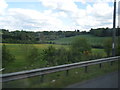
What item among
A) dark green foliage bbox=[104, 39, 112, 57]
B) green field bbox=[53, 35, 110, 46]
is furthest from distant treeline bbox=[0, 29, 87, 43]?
dark green foliage bbox=[104, 39, 112, 57]

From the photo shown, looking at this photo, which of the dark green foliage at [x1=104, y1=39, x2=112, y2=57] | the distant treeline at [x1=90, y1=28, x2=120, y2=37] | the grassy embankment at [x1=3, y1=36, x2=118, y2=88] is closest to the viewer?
the grassy embankment at [x1=3, y1=36, x2=118, y2=88]

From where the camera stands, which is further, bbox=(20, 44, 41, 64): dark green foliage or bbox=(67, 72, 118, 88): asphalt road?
bbox=(20, 44, 41, 64): dark green foliage

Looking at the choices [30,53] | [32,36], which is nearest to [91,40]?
[32,36]

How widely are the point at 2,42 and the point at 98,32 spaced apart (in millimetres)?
7705

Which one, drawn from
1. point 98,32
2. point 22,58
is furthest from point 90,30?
point 22,58

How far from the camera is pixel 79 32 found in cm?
1246

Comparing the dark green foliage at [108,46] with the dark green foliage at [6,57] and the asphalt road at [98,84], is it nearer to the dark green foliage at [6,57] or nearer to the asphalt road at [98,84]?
the asphalt road at [98,84]

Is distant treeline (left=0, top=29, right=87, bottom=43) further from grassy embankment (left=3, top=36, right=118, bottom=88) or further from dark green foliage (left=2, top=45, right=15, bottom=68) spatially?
dark green foliage (left=2, top=45, right=15, bottom=68)

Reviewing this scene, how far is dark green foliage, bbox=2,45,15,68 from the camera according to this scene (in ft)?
25.9

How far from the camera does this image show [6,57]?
26.2 feet

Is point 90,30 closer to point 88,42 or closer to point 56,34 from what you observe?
point 88,42

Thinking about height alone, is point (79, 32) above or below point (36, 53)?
above

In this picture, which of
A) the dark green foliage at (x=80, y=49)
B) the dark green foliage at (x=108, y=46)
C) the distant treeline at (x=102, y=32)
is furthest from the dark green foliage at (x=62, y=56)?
the dark green foliage at (x=108, y=46)

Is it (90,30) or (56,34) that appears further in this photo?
(90,30)
